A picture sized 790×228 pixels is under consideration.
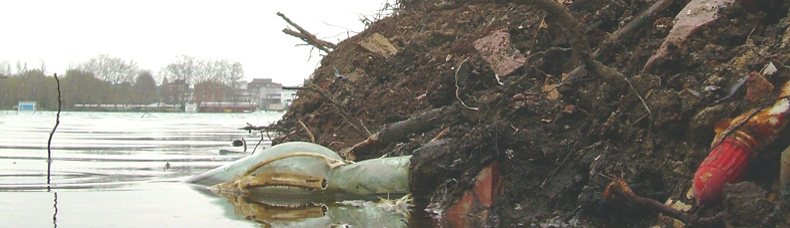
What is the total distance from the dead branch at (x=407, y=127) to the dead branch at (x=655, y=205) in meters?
2.39

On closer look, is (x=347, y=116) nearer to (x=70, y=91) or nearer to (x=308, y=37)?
(x=308, y=37)

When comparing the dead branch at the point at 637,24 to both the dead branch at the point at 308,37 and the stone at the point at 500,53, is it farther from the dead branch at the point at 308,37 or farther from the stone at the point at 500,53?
the dead branch at the point at 308,37

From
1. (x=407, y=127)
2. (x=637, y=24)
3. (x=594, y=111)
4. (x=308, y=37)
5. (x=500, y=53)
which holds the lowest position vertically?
(x=407, y=127)

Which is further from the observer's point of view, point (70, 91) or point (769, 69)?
point (70, 91)

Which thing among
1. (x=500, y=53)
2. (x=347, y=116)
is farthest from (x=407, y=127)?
(x=347, y=116)

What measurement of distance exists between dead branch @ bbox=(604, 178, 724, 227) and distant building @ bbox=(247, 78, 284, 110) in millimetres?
123694

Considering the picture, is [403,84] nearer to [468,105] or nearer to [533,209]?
[468,105]

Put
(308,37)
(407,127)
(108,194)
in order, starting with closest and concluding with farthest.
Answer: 1. (108,194)
2. (407,127)
3. (308,37)

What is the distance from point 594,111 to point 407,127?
2.31 meters

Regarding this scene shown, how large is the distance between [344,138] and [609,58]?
4297mm

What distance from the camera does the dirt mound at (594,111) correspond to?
174 inches

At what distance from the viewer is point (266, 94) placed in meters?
147


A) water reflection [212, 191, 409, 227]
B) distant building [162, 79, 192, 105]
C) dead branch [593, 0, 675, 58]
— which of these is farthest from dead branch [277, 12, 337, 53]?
distant building [162, 79, 192, 105]

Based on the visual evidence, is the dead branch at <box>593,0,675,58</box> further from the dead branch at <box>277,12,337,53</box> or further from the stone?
the dead branch at <box>277,12,337,53</box>
